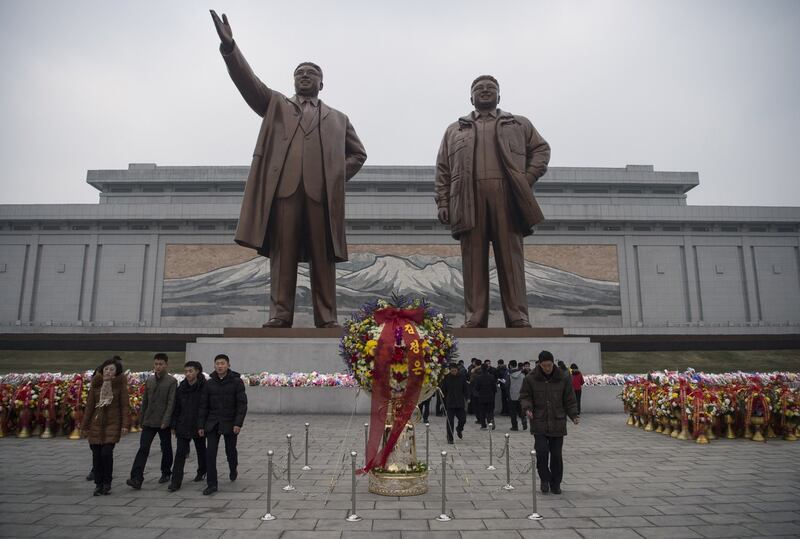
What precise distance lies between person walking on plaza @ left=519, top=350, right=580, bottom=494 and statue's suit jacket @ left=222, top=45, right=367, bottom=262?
5.56 meters

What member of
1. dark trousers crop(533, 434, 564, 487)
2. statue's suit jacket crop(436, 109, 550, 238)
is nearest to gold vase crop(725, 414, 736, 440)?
dark trousers crop(533, 434, 564, 487)

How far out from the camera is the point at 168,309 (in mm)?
27078

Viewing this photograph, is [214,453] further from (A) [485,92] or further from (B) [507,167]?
(A) [485,92]

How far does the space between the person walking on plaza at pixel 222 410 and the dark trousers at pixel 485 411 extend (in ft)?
15.4

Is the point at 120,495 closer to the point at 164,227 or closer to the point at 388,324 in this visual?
the point at 388,324

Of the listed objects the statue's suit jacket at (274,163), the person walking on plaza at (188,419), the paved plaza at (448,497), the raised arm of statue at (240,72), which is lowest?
the paved plaza at (448,497)

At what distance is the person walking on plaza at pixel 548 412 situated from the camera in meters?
4.89

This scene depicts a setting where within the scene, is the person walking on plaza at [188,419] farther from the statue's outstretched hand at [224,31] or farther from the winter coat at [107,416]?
the statue's outstretched hand at [224,31]

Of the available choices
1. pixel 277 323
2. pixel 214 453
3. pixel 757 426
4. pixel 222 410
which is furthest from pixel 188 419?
pixel 757 426

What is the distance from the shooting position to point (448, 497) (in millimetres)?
4660

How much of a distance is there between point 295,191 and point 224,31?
285 centimetres

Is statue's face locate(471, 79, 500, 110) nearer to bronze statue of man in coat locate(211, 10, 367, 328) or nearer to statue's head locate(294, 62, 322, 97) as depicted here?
bronze statue of man in coat locate(211, 10, 367, 328)

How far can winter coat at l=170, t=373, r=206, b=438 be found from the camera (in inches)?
201

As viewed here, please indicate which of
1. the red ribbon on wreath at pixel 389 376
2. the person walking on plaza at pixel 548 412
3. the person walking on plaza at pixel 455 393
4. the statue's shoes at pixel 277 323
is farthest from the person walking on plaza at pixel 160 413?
the statue's shoes at pixel 277 323
